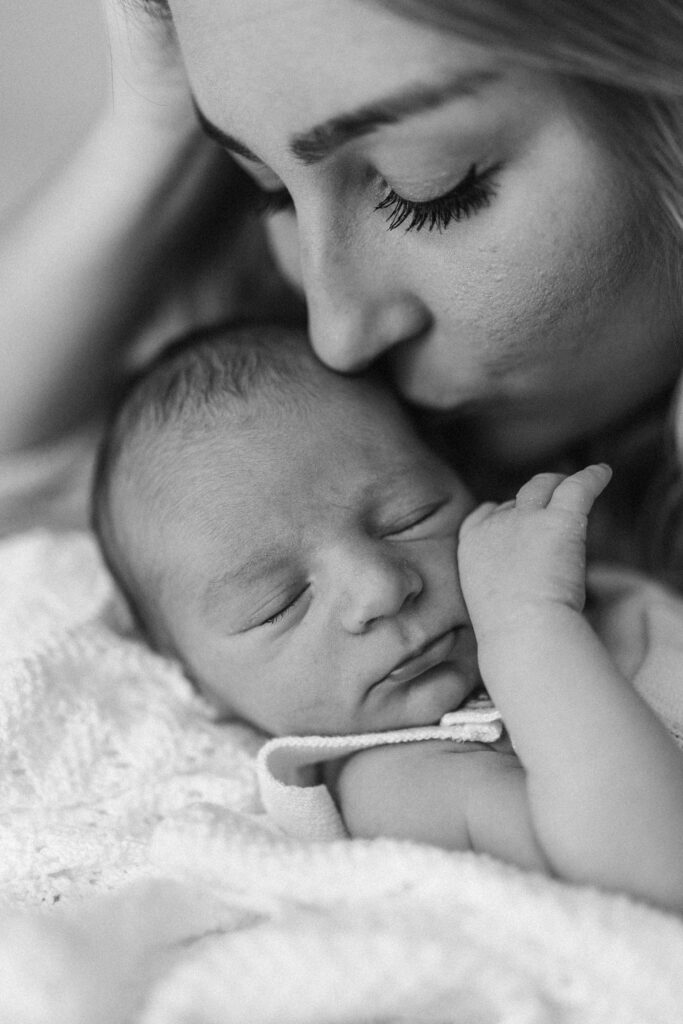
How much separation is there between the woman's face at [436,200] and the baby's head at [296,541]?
93 millimetres

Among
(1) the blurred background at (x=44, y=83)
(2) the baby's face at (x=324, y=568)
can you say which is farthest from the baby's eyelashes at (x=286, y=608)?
(1) the blurred background at (x=44, y=83)

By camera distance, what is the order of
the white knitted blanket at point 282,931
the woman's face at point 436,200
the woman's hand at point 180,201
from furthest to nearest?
the woman's hand at point 180,201 < the woman's face at point 436,200 < the white knitted blanket at point 282,931

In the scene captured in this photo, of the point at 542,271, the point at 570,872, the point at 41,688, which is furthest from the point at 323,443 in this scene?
the point at 570,872

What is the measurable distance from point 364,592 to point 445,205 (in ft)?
1.31

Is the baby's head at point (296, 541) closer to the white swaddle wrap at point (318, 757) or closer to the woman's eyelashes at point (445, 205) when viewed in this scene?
the white swaddle wrap at point (318, 757)

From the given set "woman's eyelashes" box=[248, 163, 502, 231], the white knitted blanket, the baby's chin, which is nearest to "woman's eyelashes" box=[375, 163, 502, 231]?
"woman's eyelashes" box=[248, 163, 502, 231]

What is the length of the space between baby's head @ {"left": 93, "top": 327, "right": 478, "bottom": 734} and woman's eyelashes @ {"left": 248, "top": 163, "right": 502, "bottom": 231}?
260 mm

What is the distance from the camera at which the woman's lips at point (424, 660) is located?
1115 mm

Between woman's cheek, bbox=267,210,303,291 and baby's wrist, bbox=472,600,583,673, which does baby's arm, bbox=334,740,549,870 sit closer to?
baby's wrist, bbox=472,600,583,673

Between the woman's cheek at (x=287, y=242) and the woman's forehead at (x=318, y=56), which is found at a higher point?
the woman's forehead at (x=318, y=56)

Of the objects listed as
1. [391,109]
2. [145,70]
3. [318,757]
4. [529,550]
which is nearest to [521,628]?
[529,550]

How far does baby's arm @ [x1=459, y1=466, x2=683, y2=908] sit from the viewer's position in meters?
0.84

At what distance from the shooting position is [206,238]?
1.67 m

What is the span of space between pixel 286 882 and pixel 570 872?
246 millimetres
